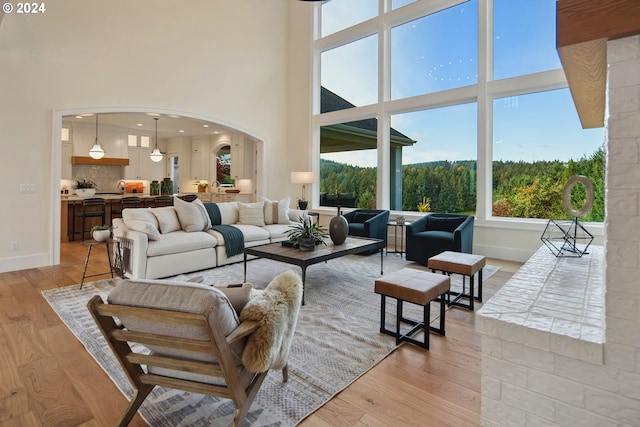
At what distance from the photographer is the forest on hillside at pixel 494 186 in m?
4.70

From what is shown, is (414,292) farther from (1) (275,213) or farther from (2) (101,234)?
(1) (275,213)

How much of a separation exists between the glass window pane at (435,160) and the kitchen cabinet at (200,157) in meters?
6.95

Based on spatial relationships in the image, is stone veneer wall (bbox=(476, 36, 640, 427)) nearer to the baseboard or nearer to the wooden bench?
the wooden bench

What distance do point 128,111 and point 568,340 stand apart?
6322 millimetres

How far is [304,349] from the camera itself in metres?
2.34

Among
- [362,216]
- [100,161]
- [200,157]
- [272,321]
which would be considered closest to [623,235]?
[272,321]

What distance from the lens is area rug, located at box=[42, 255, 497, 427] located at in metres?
1.69

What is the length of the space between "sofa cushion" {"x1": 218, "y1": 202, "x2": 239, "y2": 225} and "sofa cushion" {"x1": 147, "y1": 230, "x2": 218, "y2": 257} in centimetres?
84

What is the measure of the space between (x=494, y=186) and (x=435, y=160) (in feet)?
3.75

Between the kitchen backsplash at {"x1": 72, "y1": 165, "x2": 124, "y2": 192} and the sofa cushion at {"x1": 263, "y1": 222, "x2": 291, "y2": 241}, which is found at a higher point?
the kitchen backsplash at {"x1": 72, "y1": 165, "x2": 124, "y2": 192}

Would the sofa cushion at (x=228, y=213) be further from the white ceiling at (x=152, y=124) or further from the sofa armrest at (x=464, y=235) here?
the sofa armrest at (x=464, y=235)

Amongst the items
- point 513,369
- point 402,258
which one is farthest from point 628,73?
point 402,258

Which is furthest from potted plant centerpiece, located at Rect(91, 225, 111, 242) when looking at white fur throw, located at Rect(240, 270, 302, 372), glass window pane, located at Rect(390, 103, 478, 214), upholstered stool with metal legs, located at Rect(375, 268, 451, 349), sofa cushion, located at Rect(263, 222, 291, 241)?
glass window pane, located at Rect(390, 103, 478, 214)

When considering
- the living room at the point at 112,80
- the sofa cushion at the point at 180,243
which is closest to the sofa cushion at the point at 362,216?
the living room at the point at 112,80
